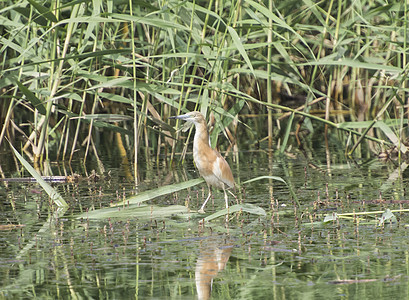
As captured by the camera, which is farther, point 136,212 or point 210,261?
Answer: point 136,212

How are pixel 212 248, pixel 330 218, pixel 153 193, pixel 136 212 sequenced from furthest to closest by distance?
pixel 153 193 < pixel 136 212 < pixel 330 218 < pixel 212 248

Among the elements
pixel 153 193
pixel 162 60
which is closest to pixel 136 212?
pixel 153 193

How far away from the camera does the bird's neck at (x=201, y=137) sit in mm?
6250

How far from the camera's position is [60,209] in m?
6.18

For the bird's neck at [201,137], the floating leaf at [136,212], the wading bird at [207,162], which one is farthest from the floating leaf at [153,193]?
the bird's neck at [201,137]

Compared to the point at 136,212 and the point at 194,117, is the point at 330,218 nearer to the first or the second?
the point at 136,212

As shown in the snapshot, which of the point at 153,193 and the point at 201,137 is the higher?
the point at 201,137

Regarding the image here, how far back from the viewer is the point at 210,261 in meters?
4.52

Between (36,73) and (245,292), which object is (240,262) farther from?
(36,73)

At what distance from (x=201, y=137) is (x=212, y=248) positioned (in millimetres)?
1630

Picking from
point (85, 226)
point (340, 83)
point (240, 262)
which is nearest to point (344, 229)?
point (240, 262)

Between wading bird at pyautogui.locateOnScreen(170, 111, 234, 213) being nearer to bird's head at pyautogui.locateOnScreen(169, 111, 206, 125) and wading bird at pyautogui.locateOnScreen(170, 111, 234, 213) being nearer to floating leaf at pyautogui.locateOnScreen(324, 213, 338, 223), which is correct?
bird's head at pyautogui.locateOnScreen(169, 111, 206, 125)

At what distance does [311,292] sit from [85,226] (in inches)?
84.4

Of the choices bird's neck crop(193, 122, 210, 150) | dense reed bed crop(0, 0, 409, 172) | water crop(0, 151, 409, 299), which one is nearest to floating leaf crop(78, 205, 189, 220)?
water crop(0, 151, 409, 299)
